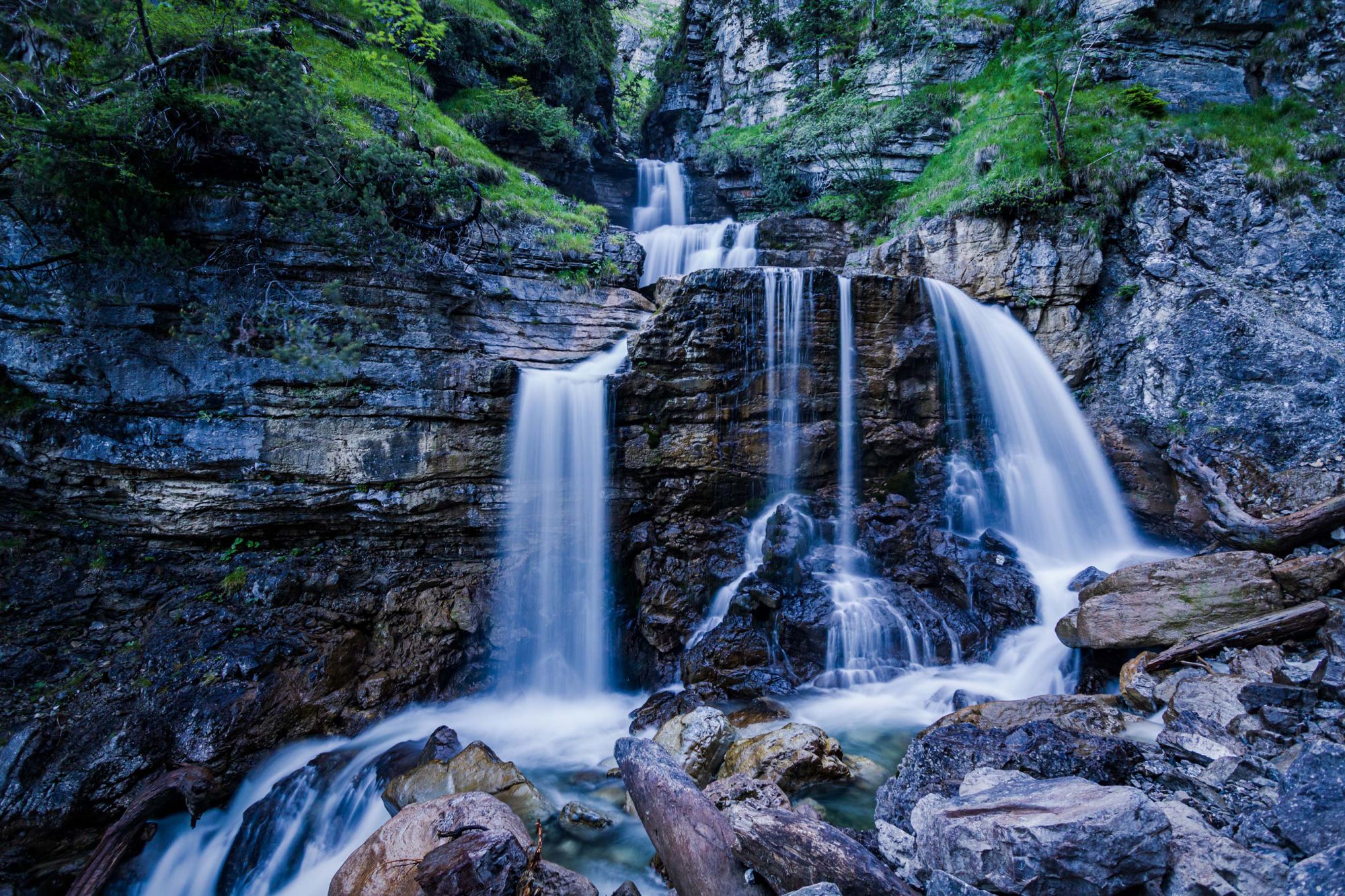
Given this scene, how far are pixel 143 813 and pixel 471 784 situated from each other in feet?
10.5

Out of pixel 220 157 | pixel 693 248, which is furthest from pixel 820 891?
pixel 693 248

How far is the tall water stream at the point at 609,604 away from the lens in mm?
5285

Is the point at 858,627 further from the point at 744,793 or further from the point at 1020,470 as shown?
the point at 1020,470

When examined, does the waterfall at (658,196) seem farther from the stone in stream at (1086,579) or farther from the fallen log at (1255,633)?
the fallen log at (1255,633)

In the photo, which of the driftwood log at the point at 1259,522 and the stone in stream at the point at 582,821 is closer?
the stone in stream at the point at 582,821

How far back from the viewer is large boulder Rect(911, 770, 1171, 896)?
8.31 feet

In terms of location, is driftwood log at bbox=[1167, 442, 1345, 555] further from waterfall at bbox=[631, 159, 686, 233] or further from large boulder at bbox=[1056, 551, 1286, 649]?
waterfall at bbox=[631, 159, 686, 233]

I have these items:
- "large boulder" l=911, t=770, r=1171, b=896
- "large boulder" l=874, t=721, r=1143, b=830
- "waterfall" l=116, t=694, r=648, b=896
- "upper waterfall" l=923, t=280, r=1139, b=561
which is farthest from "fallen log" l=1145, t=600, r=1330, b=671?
"waterfall" l=116, t=694, r=648, b=896

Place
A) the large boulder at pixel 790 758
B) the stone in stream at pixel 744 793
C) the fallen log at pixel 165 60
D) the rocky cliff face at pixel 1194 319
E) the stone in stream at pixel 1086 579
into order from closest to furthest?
1. the stone in stream at pixel 744 793
2. the large boulder at pixel 790 758
3. the fallen log at pixel 165 60
4. the stone in stream at pixel 1086 579
5. the rocky cliff face at pixel 1194 319

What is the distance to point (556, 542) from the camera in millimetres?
8688

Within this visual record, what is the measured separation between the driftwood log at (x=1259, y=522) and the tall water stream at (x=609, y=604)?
54.1 inches

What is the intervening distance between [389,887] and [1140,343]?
42.7 ft

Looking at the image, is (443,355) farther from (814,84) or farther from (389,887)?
(814,84)

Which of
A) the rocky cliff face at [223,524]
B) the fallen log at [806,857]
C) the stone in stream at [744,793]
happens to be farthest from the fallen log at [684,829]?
the rocky cliff face at [223,524]
